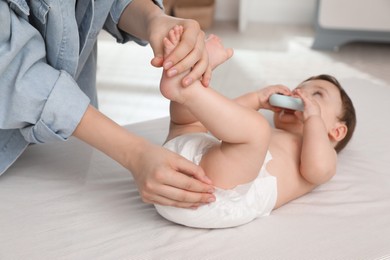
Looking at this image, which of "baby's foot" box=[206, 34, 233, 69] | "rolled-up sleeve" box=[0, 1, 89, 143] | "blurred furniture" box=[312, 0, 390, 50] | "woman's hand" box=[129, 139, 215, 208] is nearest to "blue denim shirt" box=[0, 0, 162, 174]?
"rolled-up sleeve" box=[0, 1, 89, 143]

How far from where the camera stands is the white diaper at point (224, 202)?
1031mm

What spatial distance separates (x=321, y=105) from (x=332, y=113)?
31mm

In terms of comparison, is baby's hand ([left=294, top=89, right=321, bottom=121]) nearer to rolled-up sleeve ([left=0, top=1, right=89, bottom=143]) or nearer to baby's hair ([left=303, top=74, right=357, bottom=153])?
baby's hair ([left=303, top=74, right=357, bottom=153])

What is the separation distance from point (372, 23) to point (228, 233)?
1.96 metres

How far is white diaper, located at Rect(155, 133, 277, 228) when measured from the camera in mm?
1031

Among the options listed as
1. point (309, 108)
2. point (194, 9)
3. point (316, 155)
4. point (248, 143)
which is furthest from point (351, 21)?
point (248, 143)

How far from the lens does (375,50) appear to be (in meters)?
2.83

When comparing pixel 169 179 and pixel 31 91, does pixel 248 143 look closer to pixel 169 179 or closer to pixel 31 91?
pixel 169 179

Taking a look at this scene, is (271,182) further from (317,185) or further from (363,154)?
(363,154)

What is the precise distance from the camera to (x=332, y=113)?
4.27ft

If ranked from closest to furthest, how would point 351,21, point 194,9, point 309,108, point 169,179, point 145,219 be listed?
point 169,179 < point 145,219 < point 309,108 < point 351,21 < point 194,9

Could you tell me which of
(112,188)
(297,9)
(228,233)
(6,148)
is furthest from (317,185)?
(297,9)

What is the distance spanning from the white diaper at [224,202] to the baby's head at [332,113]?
0.22 meters

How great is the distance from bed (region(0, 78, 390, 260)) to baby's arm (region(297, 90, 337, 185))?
54mm
